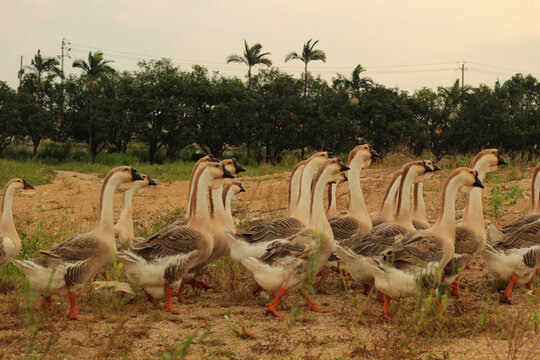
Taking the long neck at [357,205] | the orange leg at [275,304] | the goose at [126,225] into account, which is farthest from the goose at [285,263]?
the goose at [126,225]

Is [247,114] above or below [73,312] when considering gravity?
above

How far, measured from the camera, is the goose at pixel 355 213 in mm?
7625

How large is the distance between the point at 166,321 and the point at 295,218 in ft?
8.41

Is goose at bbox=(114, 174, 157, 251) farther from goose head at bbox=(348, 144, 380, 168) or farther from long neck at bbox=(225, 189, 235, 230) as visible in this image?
goose head at bbox=(348, 144, 380, 168)

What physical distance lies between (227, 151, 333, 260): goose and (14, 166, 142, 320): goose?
1.62 metres

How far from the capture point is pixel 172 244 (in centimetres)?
623

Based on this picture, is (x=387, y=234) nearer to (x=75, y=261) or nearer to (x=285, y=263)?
(x=285, y=263)

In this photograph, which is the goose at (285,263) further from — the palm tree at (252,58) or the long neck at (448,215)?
the palm tree at (252,58)

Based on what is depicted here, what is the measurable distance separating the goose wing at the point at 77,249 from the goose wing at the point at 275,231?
75.4 inches

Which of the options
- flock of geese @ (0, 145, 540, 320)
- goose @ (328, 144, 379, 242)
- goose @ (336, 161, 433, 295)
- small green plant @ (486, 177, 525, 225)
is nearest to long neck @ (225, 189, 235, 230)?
flock of geese @ (0, 145, 540, 320)

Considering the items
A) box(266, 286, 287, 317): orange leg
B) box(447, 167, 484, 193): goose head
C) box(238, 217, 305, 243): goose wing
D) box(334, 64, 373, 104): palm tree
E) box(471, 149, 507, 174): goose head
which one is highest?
box(334, 64, 373, 104): palm tree

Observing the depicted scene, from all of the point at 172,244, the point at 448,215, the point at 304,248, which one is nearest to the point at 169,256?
the point at 172,244

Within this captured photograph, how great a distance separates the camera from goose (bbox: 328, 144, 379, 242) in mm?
7625

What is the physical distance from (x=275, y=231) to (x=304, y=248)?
908 mm
